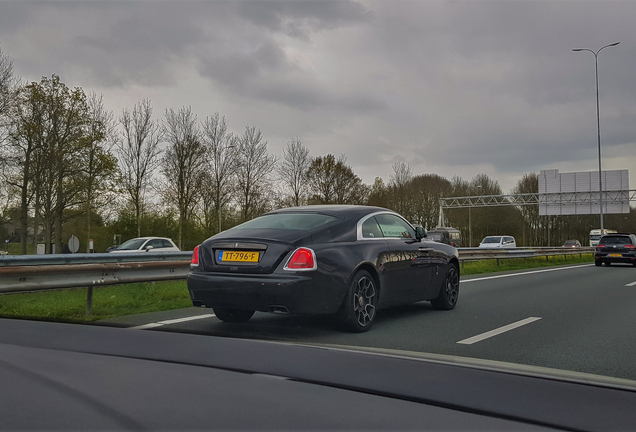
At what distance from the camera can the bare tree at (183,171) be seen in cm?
4178

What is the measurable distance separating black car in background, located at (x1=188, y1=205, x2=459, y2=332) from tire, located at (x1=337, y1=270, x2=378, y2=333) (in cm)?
1

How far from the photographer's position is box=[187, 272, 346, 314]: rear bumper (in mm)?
5836

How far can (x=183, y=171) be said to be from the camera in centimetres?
4231

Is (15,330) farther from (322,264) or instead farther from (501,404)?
(501,404)

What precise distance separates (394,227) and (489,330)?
1735 mm

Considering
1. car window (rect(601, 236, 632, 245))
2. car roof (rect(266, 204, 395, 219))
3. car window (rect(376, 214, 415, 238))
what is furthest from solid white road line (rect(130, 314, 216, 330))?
car window (rect(601, 236, 632, 245))

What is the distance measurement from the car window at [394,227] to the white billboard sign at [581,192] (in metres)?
48.7

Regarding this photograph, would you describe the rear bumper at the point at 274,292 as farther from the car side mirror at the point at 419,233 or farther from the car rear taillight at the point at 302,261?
the car side mirror at the point at 419,233

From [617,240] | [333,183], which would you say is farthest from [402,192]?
[617,240]

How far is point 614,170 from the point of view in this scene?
5131cm

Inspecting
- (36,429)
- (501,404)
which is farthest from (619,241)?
(36,429)

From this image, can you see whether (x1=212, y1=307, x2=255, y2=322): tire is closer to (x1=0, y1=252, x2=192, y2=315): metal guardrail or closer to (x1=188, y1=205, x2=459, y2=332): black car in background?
(x1=188, y1=205, x2=459, y2=332): black car in background

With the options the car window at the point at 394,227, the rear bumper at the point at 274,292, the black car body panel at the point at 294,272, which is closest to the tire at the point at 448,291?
the car window at the point at 394,227

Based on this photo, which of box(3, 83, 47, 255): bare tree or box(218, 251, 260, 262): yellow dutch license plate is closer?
box(218, 251, 260, 262): yellow dutch license plate
